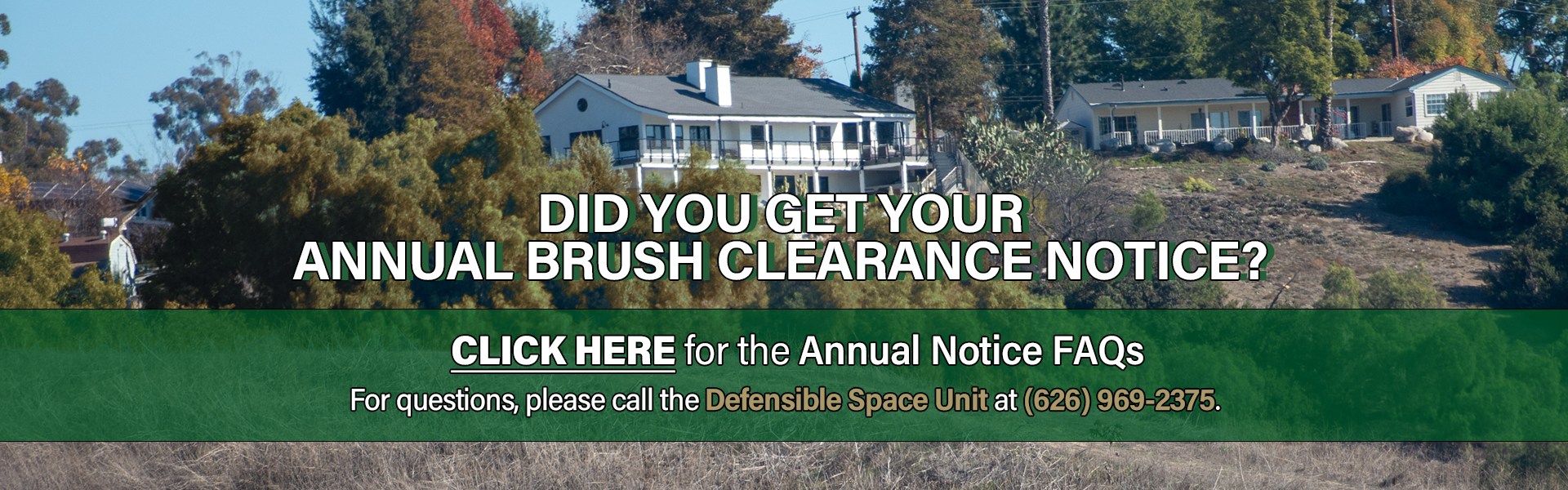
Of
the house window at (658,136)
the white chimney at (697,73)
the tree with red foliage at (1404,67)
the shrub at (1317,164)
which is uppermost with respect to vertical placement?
the tree with red foliage at (1404,67)

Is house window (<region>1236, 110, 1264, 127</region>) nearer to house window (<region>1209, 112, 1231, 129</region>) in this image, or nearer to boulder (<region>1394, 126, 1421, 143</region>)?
house window (<region>1209, 112, 1231, 129</region>)

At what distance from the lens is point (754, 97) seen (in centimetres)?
3981

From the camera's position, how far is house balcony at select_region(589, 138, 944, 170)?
3616 centimetres

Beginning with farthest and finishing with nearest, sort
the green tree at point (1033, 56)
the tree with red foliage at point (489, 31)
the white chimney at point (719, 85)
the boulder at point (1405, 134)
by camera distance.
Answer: the green tree at point (1033, 56), the tree with red foliage at point (489, 31), the boulder at point (1405, 134), the white chimney at point (719, 85)

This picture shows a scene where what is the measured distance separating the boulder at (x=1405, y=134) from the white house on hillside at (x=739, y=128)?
809 inches

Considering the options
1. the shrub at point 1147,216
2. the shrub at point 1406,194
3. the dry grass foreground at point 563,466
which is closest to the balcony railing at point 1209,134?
the shrub at point 1406,194

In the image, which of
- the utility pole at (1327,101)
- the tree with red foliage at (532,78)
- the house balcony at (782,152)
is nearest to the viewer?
the house balcony at (782,152)

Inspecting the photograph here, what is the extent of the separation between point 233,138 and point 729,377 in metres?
12.8

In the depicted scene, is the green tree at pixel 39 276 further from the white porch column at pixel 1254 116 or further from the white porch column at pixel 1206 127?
the white porch column at pixel 1254 116

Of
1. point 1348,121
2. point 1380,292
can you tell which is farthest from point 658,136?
point 1348,121

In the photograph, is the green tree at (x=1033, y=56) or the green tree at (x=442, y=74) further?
the green tree at (x=1033, y=56)

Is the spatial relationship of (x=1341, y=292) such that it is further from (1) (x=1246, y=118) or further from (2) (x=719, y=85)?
(1) (x=1246, y=118)

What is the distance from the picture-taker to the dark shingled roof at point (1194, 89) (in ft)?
156

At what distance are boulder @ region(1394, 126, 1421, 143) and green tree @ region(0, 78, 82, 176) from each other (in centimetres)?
6514
